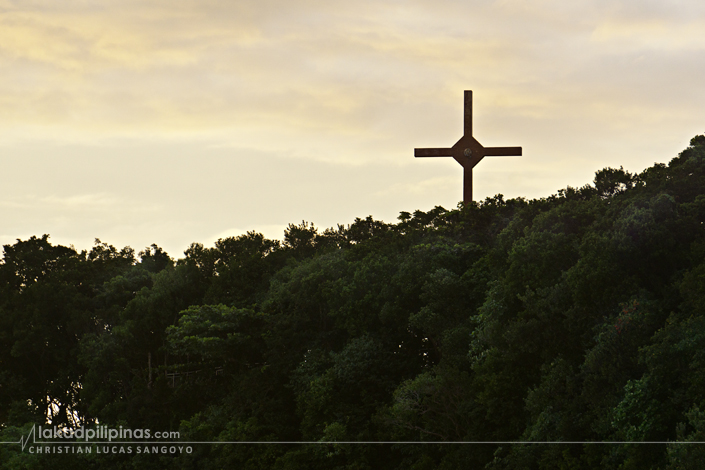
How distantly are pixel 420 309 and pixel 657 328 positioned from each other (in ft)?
39.7

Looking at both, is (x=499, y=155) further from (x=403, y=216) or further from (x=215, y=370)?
(x=215, y=370)

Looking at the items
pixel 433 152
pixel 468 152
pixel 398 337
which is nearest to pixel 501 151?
pixel 468 152

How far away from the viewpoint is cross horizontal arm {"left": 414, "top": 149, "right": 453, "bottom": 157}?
36812 millimetres

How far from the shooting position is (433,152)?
37031mm

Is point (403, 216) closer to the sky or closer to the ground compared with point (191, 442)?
closer to the sky

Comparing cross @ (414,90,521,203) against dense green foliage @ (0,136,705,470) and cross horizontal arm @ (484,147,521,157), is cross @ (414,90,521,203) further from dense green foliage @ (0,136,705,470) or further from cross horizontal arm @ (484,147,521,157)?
dense green foliage @ (0,136,705,470)

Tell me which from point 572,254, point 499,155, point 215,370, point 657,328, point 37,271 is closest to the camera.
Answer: point 657,328

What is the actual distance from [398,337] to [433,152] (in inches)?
307

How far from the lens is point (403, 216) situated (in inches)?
1650

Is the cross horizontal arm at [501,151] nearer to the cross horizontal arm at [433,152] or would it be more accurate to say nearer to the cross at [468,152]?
the cross at [468,152]

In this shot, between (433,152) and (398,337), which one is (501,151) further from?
(398,337)

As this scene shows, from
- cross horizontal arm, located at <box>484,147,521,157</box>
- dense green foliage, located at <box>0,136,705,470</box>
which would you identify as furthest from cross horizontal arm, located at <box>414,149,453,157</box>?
dense green foliage, located at <box>0,136,705,470</box>

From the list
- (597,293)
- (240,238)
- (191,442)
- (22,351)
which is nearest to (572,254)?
(597,293)

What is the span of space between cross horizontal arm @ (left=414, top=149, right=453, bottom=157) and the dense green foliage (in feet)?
8.38
